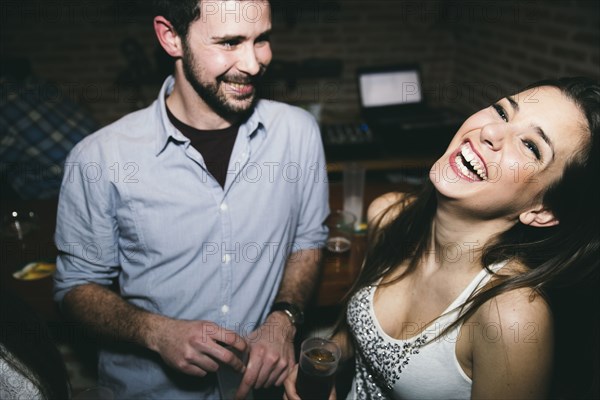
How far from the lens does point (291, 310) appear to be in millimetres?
1646

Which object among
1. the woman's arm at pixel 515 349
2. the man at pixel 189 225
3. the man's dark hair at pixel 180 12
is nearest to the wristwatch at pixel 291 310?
the man at pixel 189 225

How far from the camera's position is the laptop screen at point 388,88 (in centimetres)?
383

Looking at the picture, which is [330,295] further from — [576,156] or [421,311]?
[576,156]

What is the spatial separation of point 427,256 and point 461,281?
193 mm

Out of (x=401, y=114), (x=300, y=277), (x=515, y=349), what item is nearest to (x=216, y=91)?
(x=300, y=277)

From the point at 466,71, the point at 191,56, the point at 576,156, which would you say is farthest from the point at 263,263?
the point at 466,71

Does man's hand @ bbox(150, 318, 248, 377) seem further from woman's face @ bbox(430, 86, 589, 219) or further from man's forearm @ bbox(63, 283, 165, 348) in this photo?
woman's face @ bbox(430, 86, 589, 219)

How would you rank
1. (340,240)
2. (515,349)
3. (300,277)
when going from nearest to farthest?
(515,349), (300,277), (340,240)

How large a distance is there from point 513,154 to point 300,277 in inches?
36.2

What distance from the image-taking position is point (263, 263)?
5.38 ft

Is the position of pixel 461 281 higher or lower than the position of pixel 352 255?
higher

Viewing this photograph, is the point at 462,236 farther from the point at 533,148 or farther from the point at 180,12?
the point at 180,12

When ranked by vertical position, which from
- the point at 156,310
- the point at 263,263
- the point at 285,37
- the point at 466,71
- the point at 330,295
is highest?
the point at 285,37

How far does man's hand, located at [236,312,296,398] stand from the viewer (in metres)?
1.46
